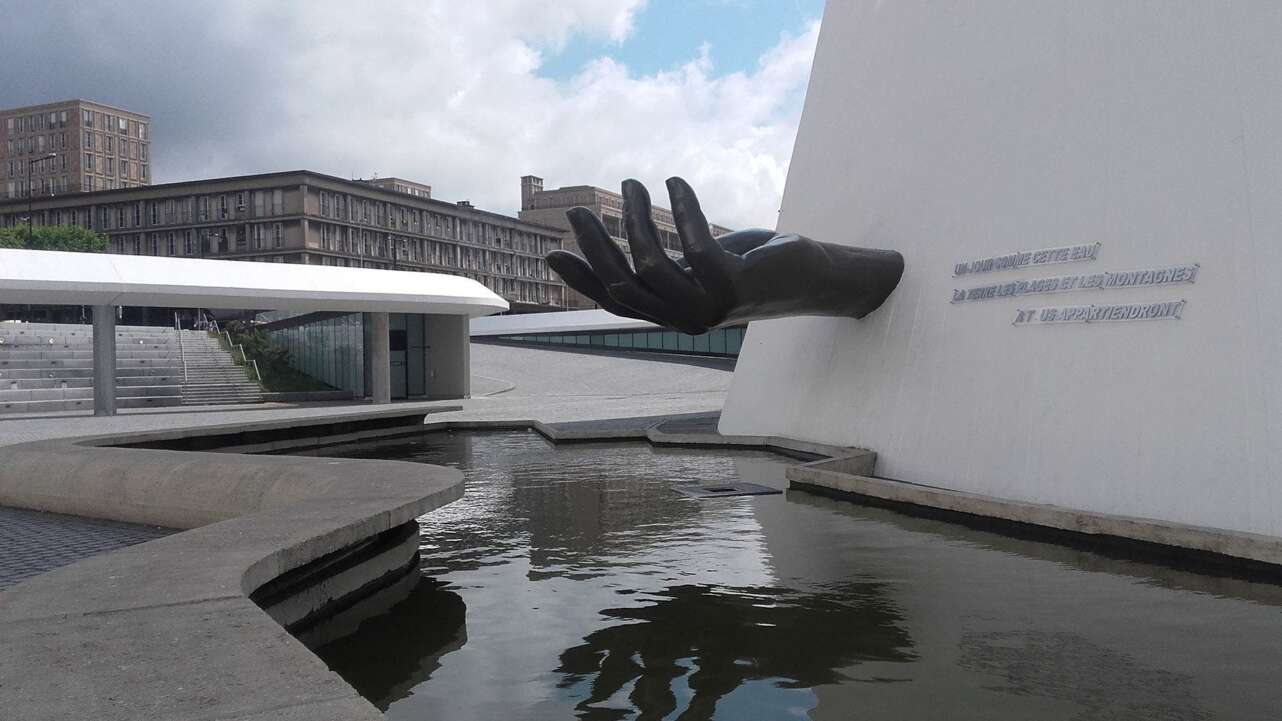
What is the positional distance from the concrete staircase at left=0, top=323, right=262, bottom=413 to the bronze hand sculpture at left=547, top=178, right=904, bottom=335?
2382 cm

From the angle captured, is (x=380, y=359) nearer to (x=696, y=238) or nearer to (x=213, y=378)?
(x=213, y=378)

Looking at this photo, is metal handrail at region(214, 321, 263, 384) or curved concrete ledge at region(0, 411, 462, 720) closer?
curved concrete ledge at region(0, 411, 462, 720)

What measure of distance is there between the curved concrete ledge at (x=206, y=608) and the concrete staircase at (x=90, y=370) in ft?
85.9

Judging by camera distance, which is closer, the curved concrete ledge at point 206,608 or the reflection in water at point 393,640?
the curved concrete ledge at point 206,608

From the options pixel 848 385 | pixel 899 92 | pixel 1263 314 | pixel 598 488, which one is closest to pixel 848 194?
pixel 899 92

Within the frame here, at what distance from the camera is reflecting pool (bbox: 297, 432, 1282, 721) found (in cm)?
463

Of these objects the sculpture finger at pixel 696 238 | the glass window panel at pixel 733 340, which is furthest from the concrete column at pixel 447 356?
the sculpture finger at pixel 696 238

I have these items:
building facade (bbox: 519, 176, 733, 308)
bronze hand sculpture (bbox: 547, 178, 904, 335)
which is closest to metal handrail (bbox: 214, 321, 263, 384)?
bronze hand sculpture (bbox: 547, 178, 904, 335)

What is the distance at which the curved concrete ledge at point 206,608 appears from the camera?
3.33 m

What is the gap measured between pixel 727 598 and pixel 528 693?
6.61ft

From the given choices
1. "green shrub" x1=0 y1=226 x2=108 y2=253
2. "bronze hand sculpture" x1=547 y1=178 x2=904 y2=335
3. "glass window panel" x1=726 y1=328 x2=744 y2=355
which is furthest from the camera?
"green shrub" x1=0 y1=226 x2=108 y2=253

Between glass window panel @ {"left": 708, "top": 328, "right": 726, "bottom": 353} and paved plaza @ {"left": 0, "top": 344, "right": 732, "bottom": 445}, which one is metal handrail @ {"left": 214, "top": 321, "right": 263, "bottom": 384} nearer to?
paved plaza @ {"left": 0, "top": 344, "right": 732, "bottom": 445}

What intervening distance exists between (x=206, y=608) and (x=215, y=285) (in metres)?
25.3

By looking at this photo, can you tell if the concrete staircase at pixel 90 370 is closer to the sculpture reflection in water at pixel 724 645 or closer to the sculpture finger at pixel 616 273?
the sculpture finger at pixel 616 273
